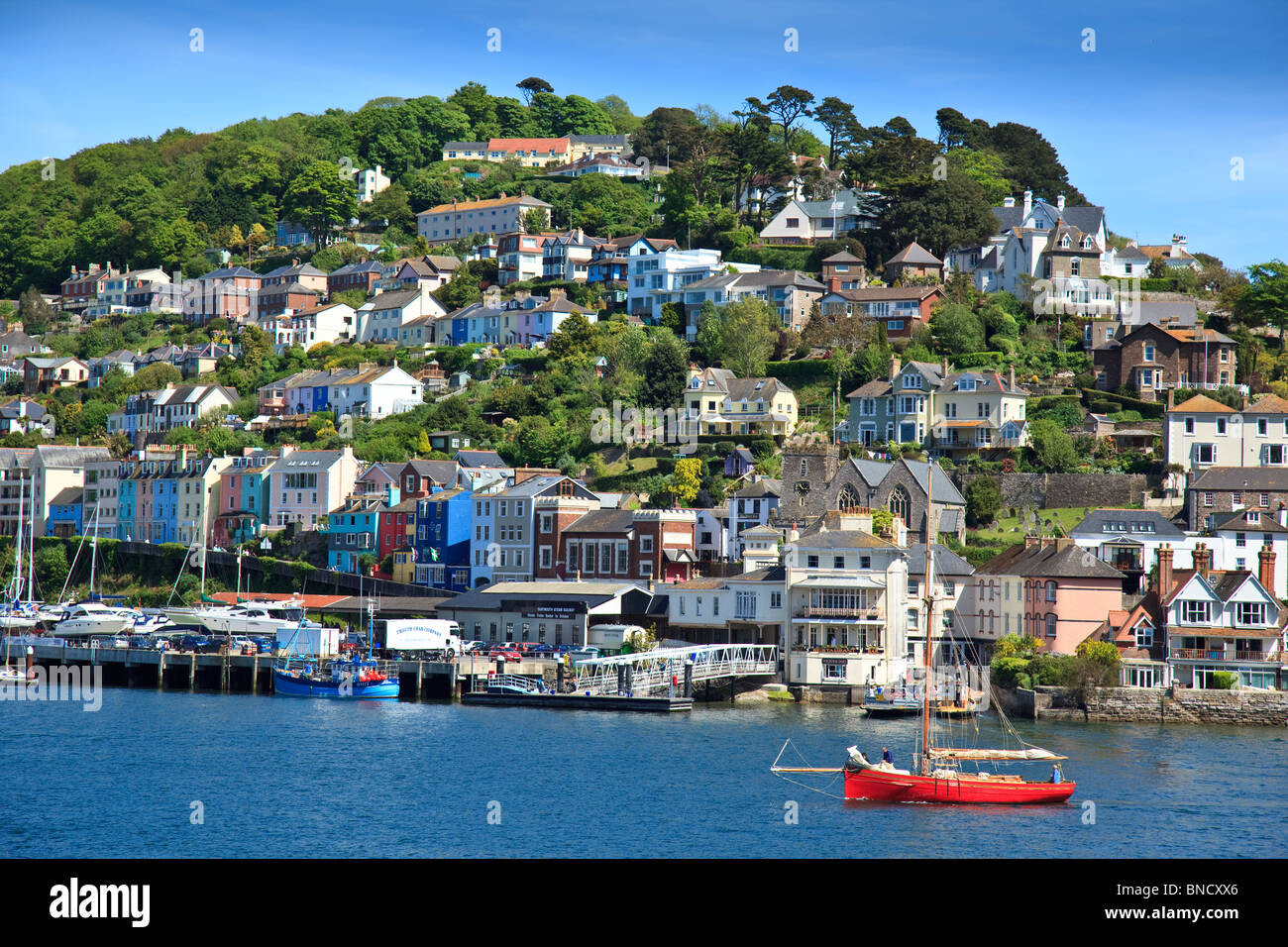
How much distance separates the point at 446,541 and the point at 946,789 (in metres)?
49.6

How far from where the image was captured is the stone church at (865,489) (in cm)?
7569

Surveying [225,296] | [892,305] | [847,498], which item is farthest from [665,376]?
[225,296]

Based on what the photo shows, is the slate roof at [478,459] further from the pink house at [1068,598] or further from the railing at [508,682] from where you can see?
the pink house at [1068,598]

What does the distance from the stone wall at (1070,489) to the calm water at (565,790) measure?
76.9 feet

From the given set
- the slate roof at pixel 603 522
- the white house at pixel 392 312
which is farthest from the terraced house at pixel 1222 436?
the white house at pixel 392 312

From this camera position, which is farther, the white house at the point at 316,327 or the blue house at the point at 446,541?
the white house at the point at 316,327

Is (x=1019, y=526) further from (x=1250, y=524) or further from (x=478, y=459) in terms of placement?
(x=478, y=459)

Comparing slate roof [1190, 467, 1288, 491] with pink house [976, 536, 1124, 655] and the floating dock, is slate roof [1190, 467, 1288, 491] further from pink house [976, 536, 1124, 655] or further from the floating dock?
the floating dock

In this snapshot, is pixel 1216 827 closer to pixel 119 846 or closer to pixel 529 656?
pixel 119 846

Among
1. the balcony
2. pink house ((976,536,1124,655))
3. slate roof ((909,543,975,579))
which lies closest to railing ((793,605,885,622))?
the balcony

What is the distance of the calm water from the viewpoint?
3409cm

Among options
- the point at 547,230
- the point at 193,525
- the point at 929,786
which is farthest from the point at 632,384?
the point at 929,786

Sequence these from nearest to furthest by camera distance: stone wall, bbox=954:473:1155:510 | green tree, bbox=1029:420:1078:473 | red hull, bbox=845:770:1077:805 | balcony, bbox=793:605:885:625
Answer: red hull, bbox=845:770:1077:805 < balcony, bbox=793:605:885:625 < stone wall, bbox=954:473:1155:510 < green tree, bbox=1029:420:1078:473

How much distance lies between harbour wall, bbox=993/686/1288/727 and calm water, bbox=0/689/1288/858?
5.95 ft
